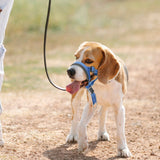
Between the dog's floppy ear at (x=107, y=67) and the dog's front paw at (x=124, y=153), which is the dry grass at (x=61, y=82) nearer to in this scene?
the dog's front paw at (x=124, y=153)

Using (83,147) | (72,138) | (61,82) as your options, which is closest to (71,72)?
(83,147)

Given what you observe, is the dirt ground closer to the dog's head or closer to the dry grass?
the dry grass

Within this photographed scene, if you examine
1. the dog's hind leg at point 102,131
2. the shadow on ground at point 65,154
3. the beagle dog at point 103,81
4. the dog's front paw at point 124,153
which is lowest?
the shadow on ground at point 65,154

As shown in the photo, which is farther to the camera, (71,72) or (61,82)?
(61,82)

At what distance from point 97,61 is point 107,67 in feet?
0.48

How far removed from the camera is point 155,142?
6645 millimetres

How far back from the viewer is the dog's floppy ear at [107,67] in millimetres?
5684

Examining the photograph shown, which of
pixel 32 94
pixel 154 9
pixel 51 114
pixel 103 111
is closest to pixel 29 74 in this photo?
pixel 32 94

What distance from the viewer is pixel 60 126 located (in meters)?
7.60

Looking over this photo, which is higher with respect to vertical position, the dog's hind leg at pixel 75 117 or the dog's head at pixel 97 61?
the dog's head at pixel 97 61

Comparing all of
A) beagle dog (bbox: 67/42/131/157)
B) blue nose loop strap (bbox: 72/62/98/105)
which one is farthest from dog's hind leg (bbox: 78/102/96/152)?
blue nose loop strap (bbox: 72/62/98/105)

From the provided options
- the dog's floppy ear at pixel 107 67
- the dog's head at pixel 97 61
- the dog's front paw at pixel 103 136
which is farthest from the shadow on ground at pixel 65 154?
the dog's floppy ear at pixel 107 67

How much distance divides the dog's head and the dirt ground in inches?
43.2

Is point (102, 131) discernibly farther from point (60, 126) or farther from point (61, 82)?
point (61, 82)
